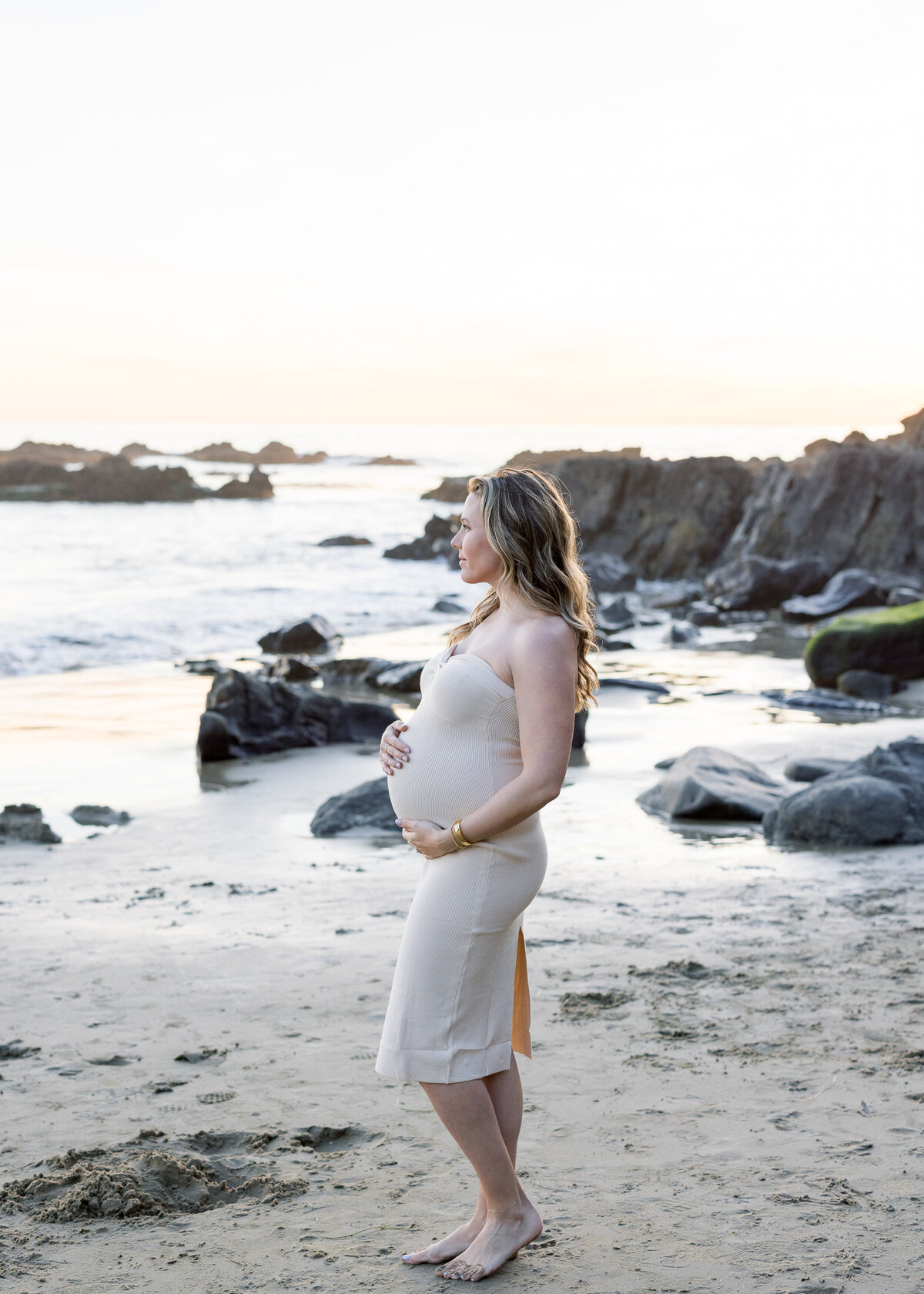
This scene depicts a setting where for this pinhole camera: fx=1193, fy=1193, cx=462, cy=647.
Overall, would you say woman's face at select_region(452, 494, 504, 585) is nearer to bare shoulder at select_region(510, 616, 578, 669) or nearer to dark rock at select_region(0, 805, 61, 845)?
bare shoulder at select_region(510, 616, 578, 669)

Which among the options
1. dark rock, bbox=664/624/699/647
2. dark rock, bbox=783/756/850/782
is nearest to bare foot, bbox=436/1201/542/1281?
dark rock, bbox=783/756/850/782

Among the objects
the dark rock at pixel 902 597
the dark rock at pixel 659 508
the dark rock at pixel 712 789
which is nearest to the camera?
the dark rock at pixel 712 789

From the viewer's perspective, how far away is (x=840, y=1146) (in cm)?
362

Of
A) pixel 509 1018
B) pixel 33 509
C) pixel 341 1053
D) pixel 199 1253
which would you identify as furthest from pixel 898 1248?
pixel 33 509

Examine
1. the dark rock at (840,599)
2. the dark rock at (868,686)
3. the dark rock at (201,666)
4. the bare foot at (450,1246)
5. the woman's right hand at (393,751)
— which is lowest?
the bare foot at (450,1246)

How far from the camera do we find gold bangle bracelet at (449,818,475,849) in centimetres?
300

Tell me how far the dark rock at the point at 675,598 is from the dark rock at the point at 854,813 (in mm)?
14237

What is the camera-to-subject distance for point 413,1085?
4273mm

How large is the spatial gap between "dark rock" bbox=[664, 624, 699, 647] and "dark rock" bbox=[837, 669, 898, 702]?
4.33 metres

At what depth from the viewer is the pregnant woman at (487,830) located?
298 cm

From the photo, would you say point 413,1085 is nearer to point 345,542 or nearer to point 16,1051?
point 16,1051

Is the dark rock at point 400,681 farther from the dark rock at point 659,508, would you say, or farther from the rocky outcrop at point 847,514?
the dark rock at point 659,508

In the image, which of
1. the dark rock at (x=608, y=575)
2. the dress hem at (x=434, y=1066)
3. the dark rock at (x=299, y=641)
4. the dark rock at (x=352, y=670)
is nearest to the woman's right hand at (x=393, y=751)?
the dress hem at (x=434, y=1066)

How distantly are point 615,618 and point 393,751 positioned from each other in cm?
1620
